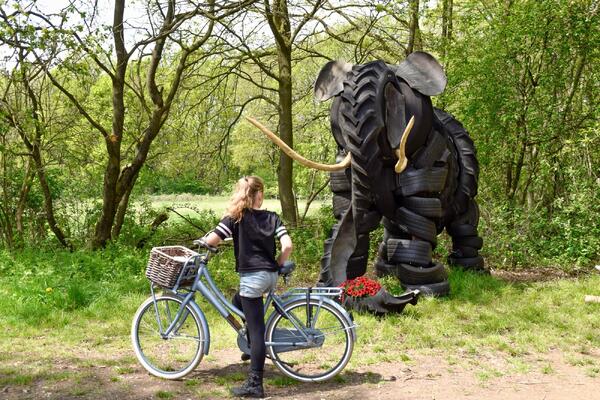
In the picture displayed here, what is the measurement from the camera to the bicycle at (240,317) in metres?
4.67

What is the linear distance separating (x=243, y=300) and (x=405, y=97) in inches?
128

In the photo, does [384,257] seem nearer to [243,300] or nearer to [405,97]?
[405,97]

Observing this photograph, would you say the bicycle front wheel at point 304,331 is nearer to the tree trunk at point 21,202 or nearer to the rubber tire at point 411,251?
the rubber tire at point 411,251

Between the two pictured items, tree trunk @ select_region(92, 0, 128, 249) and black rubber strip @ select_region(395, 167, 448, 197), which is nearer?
black rubber strip @ select_region(395, 167, 448, 197)

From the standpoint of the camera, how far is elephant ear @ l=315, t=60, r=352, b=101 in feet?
23.3

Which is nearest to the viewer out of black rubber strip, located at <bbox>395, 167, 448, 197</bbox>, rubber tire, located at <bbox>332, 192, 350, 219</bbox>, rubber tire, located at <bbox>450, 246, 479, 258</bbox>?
black rubber strip, located at <bbox>395, 167, 448, 197</bbox>

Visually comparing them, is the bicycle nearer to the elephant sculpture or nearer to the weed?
the weed

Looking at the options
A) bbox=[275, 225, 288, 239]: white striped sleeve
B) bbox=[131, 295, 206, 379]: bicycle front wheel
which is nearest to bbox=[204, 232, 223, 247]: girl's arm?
bbox=[275, 225, 288, 239]: white striped sleeve

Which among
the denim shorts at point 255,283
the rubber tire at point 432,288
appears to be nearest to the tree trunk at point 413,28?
the rubber tire at point 432,288

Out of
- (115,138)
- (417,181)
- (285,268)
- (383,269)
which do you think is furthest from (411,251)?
(115,138)

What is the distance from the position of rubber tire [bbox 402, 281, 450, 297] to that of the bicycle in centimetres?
210

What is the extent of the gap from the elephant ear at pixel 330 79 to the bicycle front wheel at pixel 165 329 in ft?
10.2

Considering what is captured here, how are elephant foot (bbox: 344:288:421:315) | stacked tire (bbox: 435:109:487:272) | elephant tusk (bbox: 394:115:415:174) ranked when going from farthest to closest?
stacked tire (bbox: 435:109:487:272), elephant foot (bbox: 344:288:421:315), elephant tusk (bbox: 394:115:415:174)

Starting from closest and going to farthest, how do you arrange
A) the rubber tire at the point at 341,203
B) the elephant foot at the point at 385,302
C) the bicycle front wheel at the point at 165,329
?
the bicycle front wheel at the point at 165,329, the elephant foot at the point at 385,302, the rubber tire at the point at 341,203
